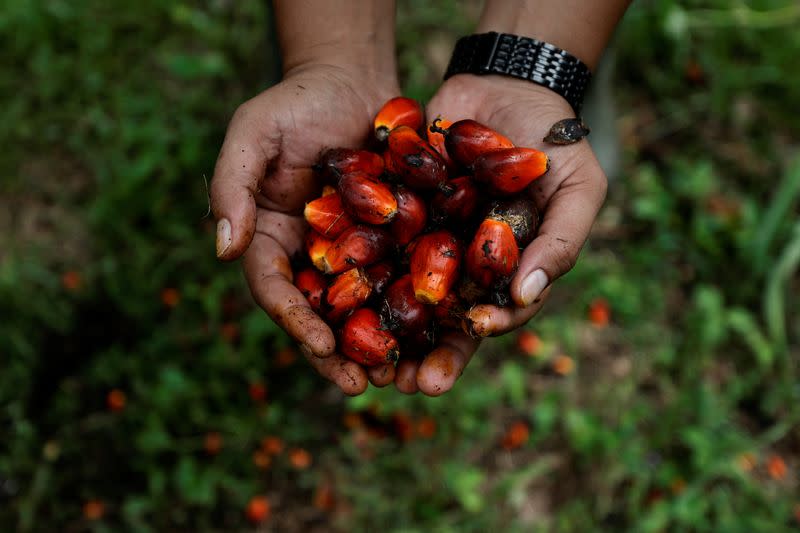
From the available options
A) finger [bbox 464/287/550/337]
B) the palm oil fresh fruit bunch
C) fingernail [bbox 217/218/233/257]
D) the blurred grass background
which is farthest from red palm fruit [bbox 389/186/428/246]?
the blurred grass background

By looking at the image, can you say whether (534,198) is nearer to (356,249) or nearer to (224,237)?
(356,249)

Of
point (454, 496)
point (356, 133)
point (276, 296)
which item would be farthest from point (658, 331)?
point (276, 296)

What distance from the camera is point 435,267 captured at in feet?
6.17

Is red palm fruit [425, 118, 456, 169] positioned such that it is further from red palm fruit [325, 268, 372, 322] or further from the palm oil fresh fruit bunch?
red palm fruit [325, 268, 372, 322]

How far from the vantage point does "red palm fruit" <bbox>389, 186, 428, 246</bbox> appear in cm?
205

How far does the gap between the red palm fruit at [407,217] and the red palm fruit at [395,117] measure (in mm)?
252

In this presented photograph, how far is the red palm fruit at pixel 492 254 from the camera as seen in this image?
1.82 meters

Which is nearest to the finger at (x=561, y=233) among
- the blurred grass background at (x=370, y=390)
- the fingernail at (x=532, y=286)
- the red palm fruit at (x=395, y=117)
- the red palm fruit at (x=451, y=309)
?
the fingernail at (x=532, y=286)

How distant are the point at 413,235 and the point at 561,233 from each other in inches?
18.6

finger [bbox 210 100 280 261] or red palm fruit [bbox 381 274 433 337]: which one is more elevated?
finger [bbox 210 100 280 261]

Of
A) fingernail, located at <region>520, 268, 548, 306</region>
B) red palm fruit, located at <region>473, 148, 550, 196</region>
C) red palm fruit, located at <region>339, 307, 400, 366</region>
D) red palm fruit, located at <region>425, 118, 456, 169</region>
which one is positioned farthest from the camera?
red palm fruit, located at <region>425, 118, 456, 169</region>

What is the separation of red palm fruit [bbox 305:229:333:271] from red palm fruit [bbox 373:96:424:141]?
0.41 metres

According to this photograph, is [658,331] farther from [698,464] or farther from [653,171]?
[653,171]

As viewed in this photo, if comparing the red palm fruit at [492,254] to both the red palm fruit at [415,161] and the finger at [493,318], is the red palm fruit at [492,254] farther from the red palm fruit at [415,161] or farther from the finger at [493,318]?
the red palm fruit at [415,161]
